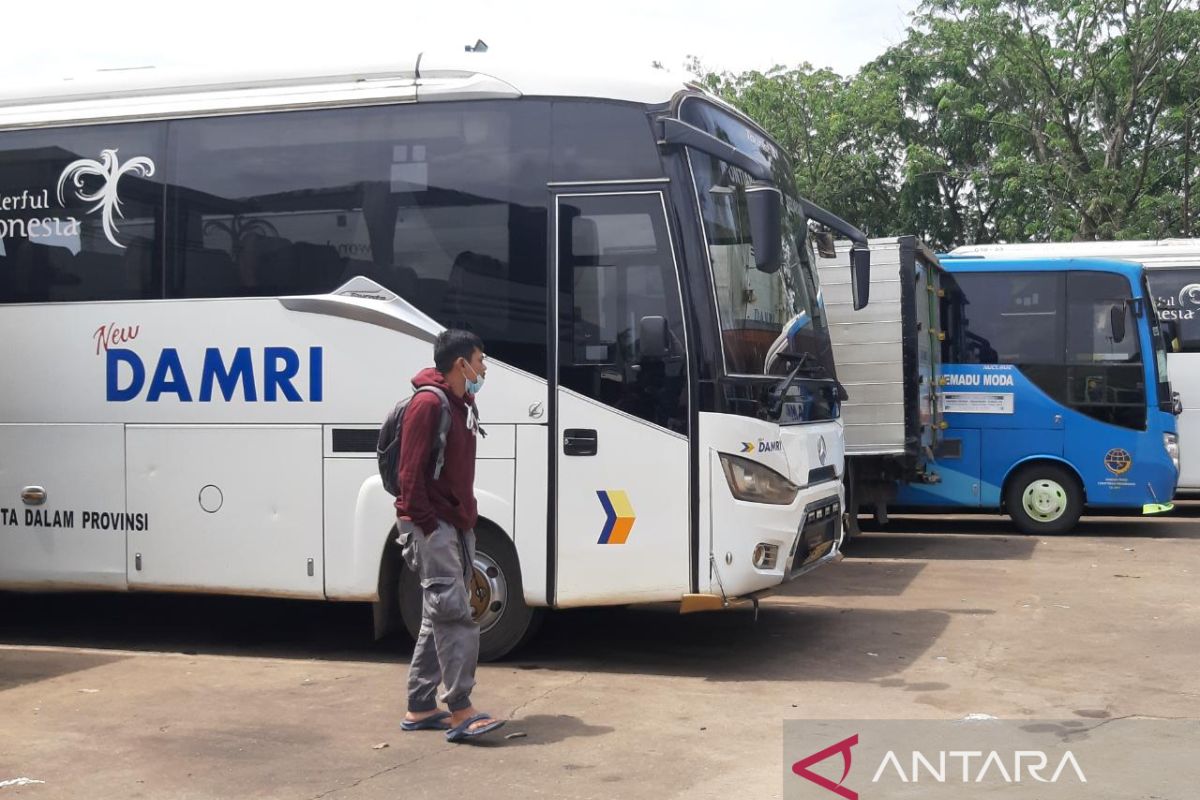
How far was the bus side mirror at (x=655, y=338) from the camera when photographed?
7.92 m

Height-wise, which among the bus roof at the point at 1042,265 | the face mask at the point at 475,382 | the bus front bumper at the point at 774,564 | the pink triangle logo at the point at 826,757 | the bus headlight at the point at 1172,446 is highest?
the bus roof at the point at 1042,265

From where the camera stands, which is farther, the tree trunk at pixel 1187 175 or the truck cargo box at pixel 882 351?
the tree trunk at pixel 1187 175

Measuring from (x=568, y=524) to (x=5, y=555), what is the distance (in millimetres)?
3821

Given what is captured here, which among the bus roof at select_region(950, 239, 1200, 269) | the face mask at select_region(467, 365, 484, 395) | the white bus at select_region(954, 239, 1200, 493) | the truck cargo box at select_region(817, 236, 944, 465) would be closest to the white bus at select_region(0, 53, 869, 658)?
the face mask at select_region(467, 365, 484, 395)

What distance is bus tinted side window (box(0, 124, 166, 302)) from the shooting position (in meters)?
8.90

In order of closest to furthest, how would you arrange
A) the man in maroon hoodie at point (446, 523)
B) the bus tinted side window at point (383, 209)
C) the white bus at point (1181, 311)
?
1. the man in maroon hoodie at point (446, 523)
2. the bus tinted side window at point (383, 209)
3. the white bus at point (1181, 311)

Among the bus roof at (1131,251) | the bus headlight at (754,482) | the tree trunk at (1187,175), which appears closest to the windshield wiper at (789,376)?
the bus headlight at (754,482)

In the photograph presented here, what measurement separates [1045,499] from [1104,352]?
5.64ft

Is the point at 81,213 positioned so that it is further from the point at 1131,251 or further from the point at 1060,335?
the point at 1131,251

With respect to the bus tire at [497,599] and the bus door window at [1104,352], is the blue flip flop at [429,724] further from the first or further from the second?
the bus door window at [1104,352]

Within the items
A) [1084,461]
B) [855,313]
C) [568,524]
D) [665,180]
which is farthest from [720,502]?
[1084,461]

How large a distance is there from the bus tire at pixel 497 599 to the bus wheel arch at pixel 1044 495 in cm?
880

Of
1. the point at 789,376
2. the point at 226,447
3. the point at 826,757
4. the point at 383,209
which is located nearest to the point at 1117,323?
the point at 789,376

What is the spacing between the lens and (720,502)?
26.2 feet
